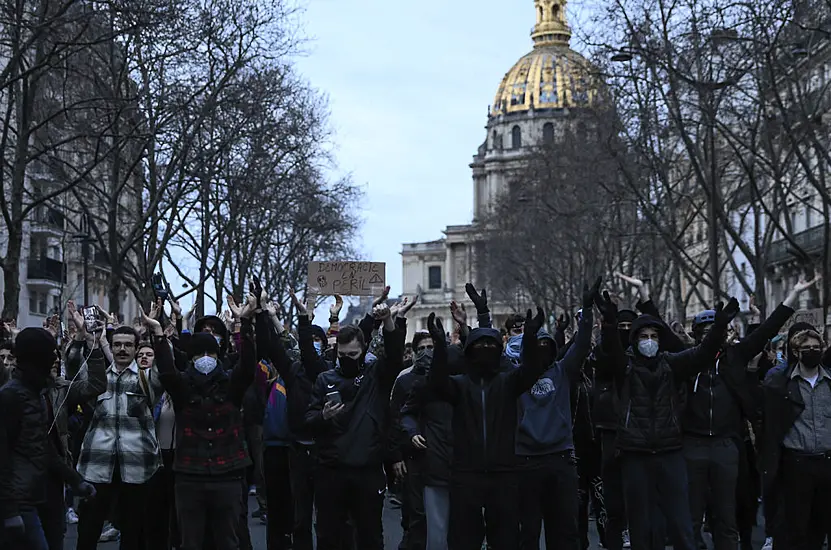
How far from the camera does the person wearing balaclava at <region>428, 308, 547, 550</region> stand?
8289 mm

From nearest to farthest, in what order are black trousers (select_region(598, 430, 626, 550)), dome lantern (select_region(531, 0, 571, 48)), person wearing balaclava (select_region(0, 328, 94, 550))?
person wearing balaclava (select_region(0, 328, 94, 550)) → black trousers (select_region(598, 430, 626, 550)) → dome lantern (select_region(531, 0, 571, 48))

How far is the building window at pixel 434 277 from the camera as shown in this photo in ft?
506

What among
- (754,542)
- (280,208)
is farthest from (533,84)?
(754,542)

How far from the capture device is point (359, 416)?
8.80 metres

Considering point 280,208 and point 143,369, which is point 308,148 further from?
point 143,369

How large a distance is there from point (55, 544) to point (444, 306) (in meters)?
135

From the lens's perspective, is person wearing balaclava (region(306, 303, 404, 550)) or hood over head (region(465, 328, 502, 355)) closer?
hood over head (region(465, 328, 502, 355))

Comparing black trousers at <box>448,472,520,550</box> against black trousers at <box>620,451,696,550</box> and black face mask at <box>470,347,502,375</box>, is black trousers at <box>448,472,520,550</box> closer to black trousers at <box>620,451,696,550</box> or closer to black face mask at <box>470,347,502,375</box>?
black face mask at <box>470,347,502,375</box>

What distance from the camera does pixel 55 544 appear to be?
A: 8258mm

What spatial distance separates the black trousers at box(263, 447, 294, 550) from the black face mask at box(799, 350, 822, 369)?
3.65m

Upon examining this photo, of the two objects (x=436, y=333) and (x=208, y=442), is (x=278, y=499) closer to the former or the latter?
(x=208, y=442)

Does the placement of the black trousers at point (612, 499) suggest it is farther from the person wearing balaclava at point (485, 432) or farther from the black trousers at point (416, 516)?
the person wearing balaclava at point (485, 432)

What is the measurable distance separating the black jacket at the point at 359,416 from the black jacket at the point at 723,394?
2.23 meters

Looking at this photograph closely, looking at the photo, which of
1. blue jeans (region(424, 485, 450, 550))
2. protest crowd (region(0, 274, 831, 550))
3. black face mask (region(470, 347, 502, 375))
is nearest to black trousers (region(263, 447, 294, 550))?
protest crowd (region(0, 274, 831, 550))
